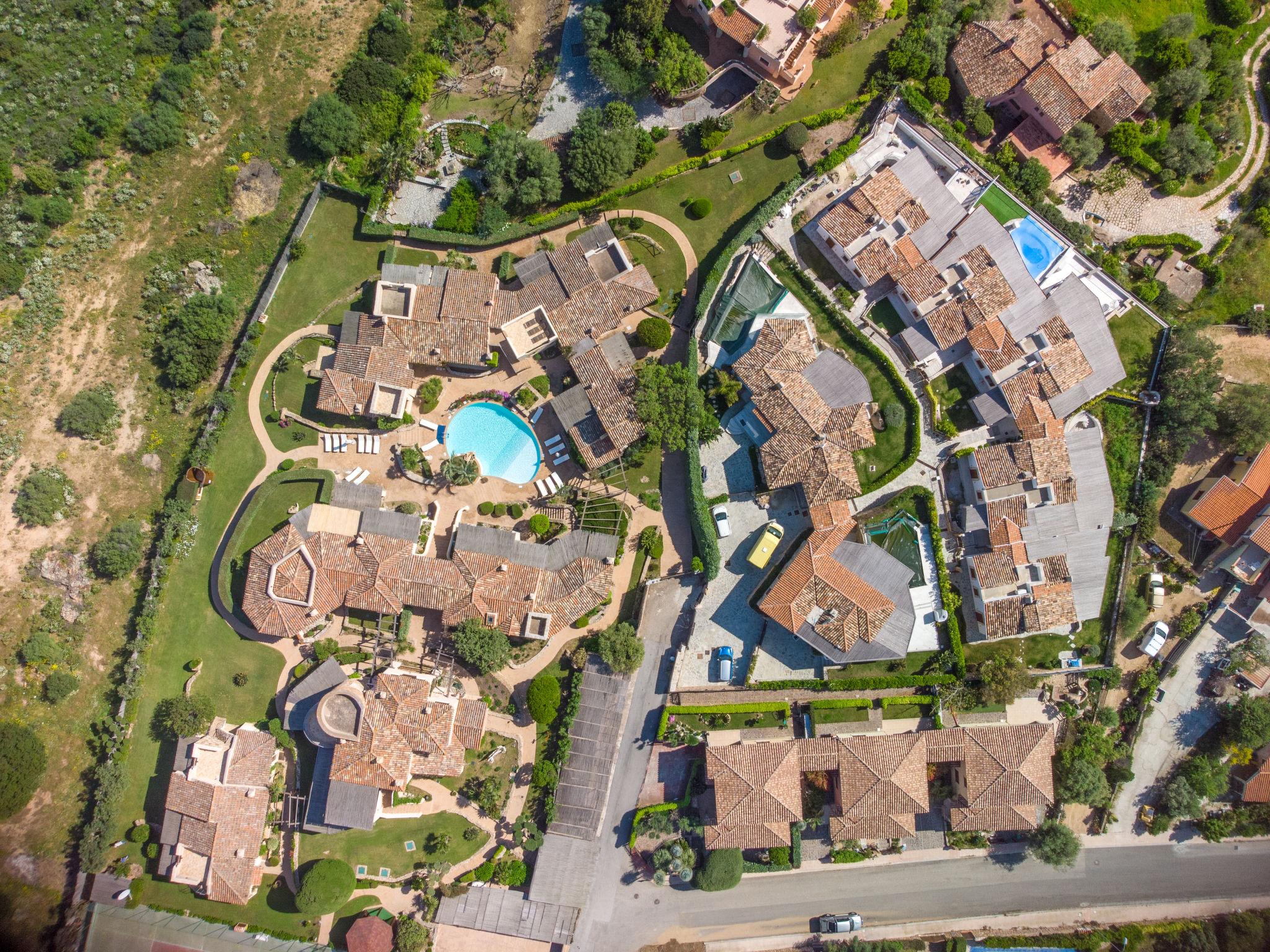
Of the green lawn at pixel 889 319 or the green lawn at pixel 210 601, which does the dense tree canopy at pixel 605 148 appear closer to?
the green lawn at pixel 210 601

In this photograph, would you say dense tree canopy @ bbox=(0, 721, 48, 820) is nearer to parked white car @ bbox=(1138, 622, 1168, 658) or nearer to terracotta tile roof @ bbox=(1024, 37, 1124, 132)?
parked white car @ bbox=(1138, 622, 1168, 658)

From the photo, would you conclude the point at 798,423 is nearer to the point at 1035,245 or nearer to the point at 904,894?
the point at 1035,245

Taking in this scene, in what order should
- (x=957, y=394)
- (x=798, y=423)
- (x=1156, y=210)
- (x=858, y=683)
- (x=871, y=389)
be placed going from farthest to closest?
(x=1156, y=210)
(x=957, y=394)
(x=871, y=389)
(x=858, y=683)
(x=798, y=423)

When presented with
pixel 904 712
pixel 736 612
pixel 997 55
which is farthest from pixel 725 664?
pixel 997 55

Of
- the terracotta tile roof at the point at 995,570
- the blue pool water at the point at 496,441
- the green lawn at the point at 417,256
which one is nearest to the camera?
the terracotta tile roof at the point at 995,570

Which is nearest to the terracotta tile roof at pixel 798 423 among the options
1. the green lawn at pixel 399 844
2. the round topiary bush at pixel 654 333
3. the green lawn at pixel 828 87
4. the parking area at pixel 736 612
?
the parking area at pixel 736 612

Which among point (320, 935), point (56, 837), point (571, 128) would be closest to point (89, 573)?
point (56, 837)
